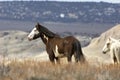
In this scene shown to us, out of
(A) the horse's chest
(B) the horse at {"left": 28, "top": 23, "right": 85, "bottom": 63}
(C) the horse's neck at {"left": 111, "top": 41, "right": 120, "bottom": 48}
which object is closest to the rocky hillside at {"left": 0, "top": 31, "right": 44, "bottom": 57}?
(C) the horse's neck at {"left": 111, "top": 41, "right": 120, "bottom": 48}

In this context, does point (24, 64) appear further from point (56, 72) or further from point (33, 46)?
point (33, 46)

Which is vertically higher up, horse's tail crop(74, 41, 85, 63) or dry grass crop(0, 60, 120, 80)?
dry grass crop(0, 60, 120, 80)

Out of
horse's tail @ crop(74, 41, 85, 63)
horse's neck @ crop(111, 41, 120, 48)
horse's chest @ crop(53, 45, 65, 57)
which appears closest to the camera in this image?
horse's tail @ crop(74, 41, 85, 63)

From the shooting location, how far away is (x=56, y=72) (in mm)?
13852

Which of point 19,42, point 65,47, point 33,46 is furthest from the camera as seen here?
point 19,42

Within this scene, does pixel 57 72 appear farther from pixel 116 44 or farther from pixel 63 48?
pixel 116 44

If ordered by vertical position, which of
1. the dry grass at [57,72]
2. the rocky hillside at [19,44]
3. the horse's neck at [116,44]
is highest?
the dry grass at [57,72]

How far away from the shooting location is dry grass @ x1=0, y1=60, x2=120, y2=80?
1335 cm

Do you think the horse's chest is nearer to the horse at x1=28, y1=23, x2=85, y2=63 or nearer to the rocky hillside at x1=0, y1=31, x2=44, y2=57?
the horse at x1=28, y1=23, x2=85, y2=63

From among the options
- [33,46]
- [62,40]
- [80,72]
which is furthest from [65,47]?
[33,46]

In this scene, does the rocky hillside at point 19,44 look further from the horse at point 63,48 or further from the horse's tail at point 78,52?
the horse's tail at point 78,52

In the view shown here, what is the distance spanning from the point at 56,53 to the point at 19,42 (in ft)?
165

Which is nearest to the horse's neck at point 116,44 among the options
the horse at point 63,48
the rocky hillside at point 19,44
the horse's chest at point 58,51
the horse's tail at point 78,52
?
the horse at point 63,48

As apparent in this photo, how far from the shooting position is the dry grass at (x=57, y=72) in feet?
43.8
